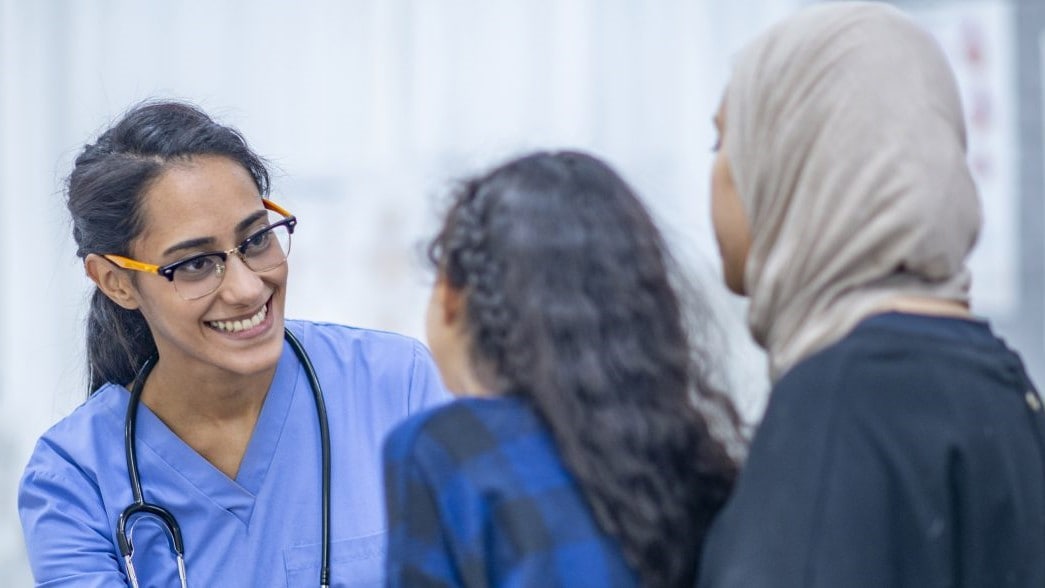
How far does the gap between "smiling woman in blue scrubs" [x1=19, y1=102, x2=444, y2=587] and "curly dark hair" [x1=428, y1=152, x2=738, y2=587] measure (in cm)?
66

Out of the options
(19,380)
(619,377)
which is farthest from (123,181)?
(19,380)

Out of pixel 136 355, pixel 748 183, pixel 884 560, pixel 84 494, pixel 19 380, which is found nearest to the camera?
pixel 884 560

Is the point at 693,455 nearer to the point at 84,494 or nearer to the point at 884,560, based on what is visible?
the point at 884,560

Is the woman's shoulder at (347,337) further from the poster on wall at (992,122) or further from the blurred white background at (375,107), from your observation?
the poster on wall at (992,122)

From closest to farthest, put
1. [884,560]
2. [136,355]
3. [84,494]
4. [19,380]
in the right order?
[884,560], [84,494], [136,355], [19,380]

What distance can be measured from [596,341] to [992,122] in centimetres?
210

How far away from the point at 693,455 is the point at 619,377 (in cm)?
9

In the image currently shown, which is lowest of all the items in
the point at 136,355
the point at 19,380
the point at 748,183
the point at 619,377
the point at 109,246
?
the point at 19,380

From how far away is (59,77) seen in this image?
3.15 metres

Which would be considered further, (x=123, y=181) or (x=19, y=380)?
(x=19, y=380)

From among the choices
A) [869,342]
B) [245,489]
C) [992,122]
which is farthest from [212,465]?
[992,122]

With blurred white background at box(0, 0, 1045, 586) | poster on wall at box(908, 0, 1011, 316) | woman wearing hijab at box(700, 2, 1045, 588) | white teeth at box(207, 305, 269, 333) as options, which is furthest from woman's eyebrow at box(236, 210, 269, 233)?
poster on wall at box(908, 0, 1011, 316)

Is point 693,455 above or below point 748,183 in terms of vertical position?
below

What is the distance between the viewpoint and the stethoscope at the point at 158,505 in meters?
1.42
